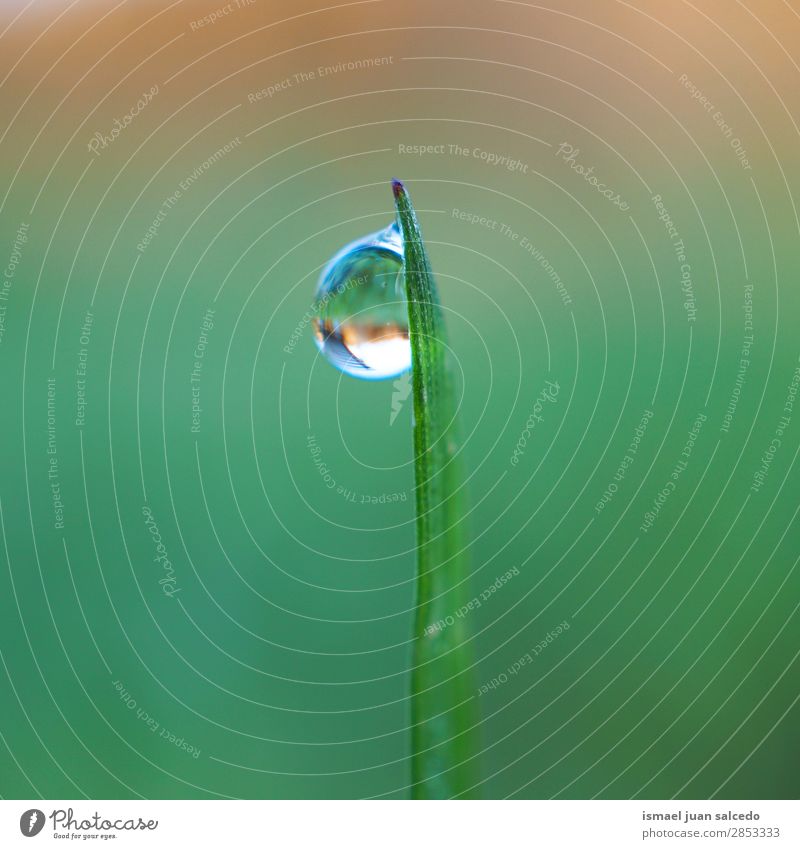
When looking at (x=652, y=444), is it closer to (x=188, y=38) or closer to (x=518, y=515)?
(x=518, y=515)

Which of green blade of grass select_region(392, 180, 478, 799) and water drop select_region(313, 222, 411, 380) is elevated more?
water drop select_region(313, 222, 411, 380)

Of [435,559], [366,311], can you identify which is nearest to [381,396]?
[366,311]

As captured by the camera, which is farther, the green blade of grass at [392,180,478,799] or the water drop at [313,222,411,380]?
the water drop at [313,222,411,380]

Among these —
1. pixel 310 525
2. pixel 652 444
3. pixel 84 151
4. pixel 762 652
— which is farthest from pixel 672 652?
pixel 84 151
